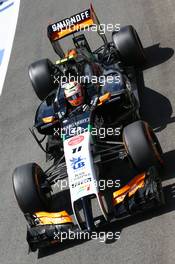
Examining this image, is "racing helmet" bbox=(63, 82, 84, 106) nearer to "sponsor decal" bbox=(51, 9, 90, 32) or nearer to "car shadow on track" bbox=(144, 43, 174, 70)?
"sponsor decal" bbox=(51, 9, 90, 32)

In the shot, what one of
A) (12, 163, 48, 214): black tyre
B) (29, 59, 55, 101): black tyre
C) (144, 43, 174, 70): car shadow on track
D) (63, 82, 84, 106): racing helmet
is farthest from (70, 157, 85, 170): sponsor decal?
(144, 43, 174, 70): car shadow on track

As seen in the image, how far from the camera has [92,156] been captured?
9531mm

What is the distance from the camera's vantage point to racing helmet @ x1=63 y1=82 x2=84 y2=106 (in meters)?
10.6

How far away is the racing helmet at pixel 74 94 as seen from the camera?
1058 centimetres

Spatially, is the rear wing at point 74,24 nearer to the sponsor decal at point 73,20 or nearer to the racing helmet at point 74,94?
the sponsor decal at point 73,20

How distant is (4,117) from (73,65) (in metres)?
3.09

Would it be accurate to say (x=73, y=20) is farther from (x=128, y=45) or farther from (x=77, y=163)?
(x=77, y=163)

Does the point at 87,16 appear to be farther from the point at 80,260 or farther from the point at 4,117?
the point at 80,260

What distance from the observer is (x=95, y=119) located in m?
10.4

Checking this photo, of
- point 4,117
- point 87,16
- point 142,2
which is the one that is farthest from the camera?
point 142,2

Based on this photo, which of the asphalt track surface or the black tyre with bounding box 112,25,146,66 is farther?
the black tyre with bounding box 112,25,146,66

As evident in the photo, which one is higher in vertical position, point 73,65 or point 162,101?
point 73,65

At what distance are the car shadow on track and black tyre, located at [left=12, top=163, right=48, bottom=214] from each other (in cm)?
456

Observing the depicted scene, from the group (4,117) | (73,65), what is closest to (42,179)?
(73,65)
